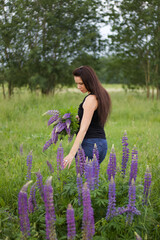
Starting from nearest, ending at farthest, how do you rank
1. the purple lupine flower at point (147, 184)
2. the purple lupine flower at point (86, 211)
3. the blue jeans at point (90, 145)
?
the purple lupine flower at point (86, 211), the purple lupine flower at point (147, 184), the blue jeans at point (90, 145)

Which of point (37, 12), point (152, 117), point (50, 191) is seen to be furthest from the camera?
point (37, 12)

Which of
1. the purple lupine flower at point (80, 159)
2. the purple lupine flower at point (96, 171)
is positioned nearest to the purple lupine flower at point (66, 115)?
the purple lupine flower at point (80, 159)

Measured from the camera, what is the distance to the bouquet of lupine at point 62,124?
3229 millimetres

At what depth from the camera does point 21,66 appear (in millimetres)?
13008

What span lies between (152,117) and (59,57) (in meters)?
5.72

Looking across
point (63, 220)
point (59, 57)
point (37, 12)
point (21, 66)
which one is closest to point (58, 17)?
point (37, 12)

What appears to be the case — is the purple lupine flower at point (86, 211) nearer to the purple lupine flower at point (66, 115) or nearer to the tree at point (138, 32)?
the purple lupine flower at point (66, 115)

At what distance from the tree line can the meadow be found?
6.37 ft

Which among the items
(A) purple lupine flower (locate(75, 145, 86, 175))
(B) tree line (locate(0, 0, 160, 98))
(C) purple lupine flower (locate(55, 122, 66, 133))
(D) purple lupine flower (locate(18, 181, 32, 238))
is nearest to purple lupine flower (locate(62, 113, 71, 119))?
(C) purple lupine flower (locate(55, 122, 66, 133))

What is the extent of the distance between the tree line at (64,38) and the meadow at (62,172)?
6.37 ft

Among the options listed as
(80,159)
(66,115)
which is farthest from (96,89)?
(80,159)

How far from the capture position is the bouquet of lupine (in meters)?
3.23

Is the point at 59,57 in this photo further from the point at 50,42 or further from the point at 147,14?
the point at 147,14

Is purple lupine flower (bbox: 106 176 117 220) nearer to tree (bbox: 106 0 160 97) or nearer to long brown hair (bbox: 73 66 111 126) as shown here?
long brown hair (bbox: 73 66 111 126)
